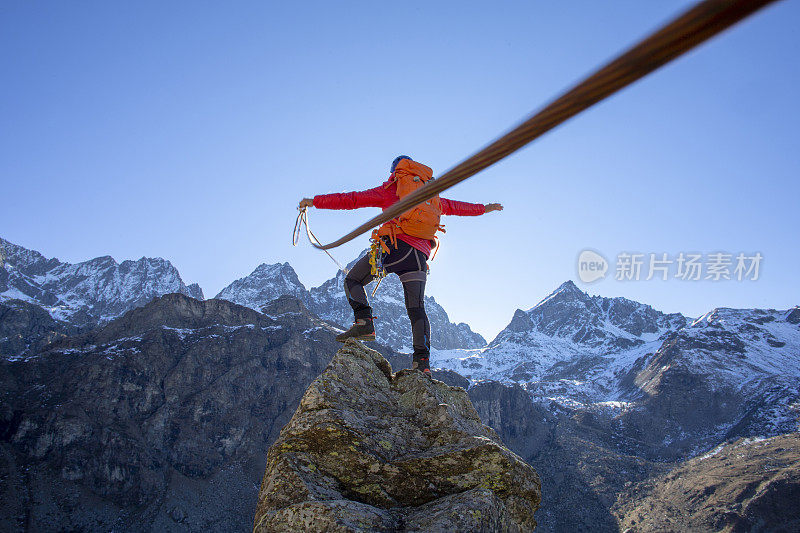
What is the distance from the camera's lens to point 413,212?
6922 mm

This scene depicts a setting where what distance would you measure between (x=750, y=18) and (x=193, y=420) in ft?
544

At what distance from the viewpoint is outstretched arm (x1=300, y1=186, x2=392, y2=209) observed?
6887 mm

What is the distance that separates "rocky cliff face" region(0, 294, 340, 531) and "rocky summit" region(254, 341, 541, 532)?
134284 mm

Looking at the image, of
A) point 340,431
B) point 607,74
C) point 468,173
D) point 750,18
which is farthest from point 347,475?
point 750,18

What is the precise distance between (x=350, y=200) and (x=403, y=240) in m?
1.04

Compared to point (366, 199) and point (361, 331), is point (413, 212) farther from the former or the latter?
point (361, 331)

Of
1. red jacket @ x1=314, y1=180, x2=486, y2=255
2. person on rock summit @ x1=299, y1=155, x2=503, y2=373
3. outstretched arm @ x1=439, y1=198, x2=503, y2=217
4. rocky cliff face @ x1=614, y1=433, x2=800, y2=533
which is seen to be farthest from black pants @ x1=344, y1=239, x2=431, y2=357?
rocky cliff face @ x1=614, y1=433, x2=800, y2=533

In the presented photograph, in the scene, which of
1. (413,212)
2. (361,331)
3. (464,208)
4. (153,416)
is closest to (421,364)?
(361,331)

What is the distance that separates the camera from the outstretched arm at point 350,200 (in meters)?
6.89

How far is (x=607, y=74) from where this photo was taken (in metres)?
1.48

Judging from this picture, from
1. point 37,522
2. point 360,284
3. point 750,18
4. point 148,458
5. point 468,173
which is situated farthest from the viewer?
point 148,458

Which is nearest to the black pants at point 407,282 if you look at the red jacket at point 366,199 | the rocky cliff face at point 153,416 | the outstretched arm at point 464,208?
the red jacket at point 366,199

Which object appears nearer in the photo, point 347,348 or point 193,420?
point 347,348

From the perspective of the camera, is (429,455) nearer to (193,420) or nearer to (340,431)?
(340,431)
